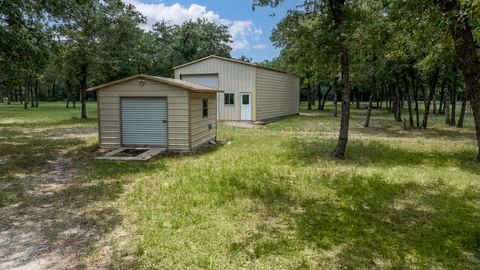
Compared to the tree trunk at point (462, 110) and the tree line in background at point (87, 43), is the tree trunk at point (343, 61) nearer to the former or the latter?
the tree line in background at point (87, 43)

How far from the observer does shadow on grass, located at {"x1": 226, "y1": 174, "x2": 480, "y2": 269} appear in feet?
12.2

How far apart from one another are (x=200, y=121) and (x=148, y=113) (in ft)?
5.75

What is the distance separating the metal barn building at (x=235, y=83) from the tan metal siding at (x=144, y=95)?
396 inches

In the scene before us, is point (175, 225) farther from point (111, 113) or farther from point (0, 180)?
point (111, 113)

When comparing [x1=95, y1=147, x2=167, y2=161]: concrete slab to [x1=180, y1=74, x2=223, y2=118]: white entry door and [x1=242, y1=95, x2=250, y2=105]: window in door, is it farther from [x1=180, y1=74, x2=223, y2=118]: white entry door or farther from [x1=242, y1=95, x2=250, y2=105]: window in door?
[x1=180, y1=74, x2=223, y2=118]: white entry door

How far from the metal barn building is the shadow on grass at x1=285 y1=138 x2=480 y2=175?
8.76 m

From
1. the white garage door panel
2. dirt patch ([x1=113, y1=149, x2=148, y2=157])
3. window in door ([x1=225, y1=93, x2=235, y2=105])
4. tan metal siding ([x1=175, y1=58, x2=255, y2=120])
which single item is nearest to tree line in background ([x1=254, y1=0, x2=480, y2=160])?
dirt patch ([x1=113, y1=149, x2=148, y2=157])

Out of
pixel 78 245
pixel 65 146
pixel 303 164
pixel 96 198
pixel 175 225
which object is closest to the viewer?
pixel 78 245

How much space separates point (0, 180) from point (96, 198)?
2.77 meters

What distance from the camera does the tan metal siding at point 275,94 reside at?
20.4 metres

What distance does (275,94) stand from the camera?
23.2 m

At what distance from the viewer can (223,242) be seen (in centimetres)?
404

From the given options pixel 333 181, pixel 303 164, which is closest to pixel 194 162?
pixel 303 164

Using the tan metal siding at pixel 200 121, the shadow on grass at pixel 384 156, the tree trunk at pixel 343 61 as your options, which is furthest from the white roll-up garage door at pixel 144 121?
the tree trunk at pixel 343 61
